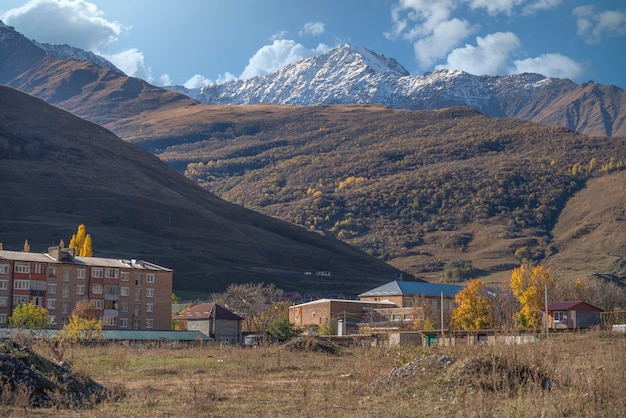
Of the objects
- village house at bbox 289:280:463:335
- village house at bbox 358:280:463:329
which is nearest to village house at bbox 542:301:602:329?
village house at bbox 289:280:463:335

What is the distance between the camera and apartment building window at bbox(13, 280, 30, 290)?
9019cm

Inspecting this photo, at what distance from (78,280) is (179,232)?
95.5m

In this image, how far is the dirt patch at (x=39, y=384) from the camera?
23.1m

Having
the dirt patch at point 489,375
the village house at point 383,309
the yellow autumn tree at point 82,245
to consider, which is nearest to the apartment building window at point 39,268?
the village house at point 383,309

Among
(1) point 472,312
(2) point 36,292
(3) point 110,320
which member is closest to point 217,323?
(3) point 110,320

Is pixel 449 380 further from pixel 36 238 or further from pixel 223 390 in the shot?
pixel 36 238

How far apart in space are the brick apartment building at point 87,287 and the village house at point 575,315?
148ft

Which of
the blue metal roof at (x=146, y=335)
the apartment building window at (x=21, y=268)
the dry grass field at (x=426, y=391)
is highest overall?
the apartment building window at (x=21, y=268)

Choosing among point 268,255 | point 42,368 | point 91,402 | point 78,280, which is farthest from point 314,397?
point 268,255

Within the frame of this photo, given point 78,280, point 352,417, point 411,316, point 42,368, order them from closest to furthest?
point 352,417
point 42,368
point 78,280
point 411,316

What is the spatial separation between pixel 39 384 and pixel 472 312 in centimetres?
7407

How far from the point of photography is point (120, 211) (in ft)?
648

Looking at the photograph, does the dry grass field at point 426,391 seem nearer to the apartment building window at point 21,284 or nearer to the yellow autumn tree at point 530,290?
the yellow autumn tree at point 530,290

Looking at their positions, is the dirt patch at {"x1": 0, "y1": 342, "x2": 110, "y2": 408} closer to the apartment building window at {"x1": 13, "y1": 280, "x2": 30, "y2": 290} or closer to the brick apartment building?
the brick apartment building
